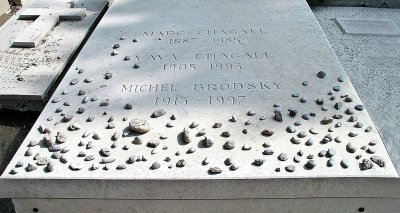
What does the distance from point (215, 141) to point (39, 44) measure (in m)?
1.68

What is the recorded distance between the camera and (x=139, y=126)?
1.89 metres

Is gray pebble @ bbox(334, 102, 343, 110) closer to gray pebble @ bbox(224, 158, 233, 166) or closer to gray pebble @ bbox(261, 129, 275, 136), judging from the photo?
gray pebble @ bbox(261, 129, 275, 136)

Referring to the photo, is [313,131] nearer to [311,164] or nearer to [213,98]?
[311,164]

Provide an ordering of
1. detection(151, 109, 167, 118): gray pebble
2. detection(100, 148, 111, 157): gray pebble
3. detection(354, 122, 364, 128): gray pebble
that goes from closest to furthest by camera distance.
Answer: detection(100, 148, 111, 157): gray pebble
detection(354, 122, 364, 128): gray pebble
detection(151, 109, 167, 118): gray pebble

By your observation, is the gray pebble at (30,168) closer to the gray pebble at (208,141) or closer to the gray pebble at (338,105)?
the gray pebble at (208,141)

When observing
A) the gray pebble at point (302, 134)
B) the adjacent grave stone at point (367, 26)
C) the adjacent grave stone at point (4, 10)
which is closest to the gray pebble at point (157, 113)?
the gray pebble at point (302, 134)

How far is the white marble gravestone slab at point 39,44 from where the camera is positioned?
95.7 inches

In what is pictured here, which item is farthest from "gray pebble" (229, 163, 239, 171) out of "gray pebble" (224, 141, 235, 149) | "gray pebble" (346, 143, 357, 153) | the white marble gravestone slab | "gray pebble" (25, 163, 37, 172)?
the white marble gravestone slab

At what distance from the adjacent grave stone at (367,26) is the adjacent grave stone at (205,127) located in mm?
788

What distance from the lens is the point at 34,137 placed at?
191 cm

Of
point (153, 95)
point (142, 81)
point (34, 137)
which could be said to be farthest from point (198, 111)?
point (34, 137)

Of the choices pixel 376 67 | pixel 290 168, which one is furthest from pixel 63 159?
pixel 376 67

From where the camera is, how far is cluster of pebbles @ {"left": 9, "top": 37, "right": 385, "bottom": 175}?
1.73 metres

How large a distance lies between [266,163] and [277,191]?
11cm
